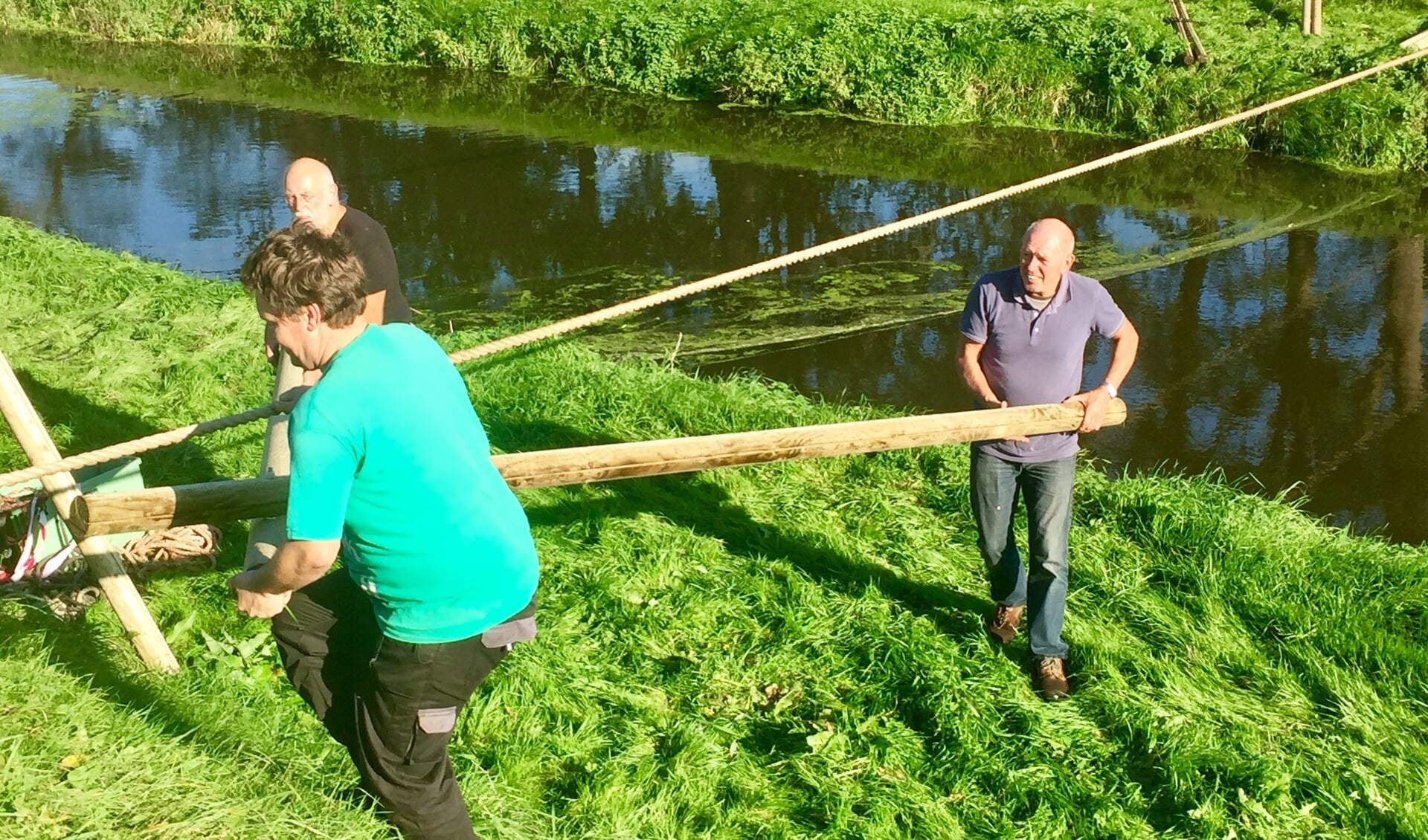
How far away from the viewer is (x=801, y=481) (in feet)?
21.0

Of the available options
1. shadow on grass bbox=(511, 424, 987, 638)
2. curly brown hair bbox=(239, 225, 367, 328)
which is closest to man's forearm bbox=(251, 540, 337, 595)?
curly brown hair bbox=(239, 225, 367, 328)

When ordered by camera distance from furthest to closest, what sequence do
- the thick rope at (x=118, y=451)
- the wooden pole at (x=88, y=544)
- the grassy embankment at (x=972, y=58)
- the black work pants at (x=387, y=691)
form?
the grassy embankment at (x=972, y=58) < the wooden pole at (x=88, y=544) < the thick rope at (x=118, y=451) < the black work pants at (x=387, y=691)

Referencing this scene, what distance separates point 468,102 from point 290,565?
649 inches

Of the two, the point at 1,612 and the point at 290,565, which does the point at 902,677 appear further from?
the point at 1,612

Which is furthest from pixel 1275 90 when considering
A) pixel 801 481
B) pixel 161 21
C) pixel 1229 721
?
pixel 161 21

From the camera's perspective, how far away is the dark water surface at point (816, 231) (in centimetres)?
836

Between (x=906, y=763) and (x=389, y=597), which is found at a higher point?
(x=389, y=597)

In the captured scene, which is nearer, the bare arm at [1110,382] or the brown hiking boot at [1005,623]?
the bare arm at [1110,382]

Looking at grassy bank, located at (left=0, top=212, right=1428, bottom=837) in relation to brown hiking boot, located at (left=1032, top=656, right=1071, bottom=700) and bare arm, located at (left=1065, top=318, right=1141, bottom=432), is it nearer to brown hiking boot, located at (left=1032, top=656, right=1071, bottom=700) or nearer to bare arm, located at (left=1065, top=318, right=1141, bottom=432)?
brown hiking boot, located at (left=1032, top=656, right=1071, bottom=700)

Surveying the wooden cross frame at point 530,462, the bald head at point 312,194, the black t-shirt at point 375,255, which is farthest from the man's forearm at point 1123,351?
the bald head at point 312,194

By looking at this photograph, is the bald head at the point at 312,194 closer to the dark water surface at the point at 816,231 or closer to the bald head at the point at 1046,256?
the bald head at the point at 1046,256

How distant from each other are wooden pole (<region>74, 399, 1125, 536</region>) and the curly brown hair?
813 millimetres

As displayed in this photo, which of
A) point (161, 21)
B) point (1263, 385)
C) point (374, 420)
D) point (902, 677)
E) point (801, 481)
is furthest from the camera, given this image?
point (161, 21)

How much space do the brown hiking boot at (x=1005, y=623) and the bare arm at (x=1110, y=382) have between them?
0.91 meters
